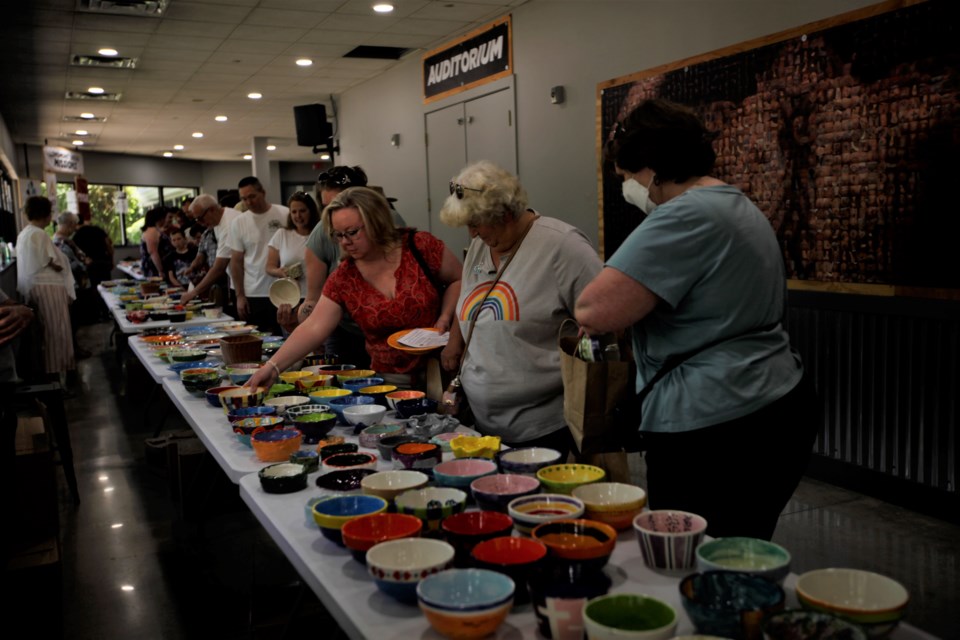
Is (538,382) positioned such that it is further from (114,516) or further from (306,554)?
(114,516)

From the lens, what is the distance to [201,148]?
54.3ft

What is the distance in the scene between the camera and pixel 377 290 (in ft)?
9.23

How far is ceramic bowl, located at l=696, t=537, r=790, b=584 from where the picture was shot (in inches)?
45.8

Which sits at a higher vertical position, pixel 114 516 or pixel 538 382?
pixel 538 382

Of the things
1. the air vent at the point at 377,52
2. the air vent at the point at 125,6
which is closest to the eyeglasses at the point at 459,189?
the air vent at the point at 125,6

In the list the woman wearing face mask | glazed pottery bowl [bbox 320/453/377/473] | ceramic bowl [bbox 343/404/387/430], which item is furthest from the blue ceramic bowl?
the woman wearing face mask

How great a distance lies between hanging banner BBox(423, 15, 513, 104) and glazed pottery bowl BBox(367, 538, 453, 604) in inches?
223

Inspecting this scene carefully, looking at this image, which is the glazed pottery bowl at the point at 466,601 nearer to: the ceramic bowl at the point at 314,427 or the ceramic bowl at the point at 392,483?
the ceramic bowl at the point at 392,483

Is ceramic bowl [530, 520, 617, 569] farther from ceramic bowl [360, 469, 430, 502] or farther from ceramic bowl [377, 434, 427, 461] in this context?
ceramic bowl [377, 434, 427, 461]

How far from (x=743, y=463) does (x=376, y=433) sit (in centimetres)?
85

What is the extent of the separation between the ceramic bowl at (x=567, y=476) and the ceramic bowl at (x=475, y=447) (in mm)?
180

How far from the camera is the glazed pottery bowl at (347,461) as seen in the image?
1.79 meters

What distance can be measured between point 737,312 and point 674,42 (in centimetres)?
359

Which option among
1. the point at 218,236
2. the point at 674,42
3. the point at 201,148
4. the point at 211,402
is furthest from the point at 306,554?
the point at 201,148
